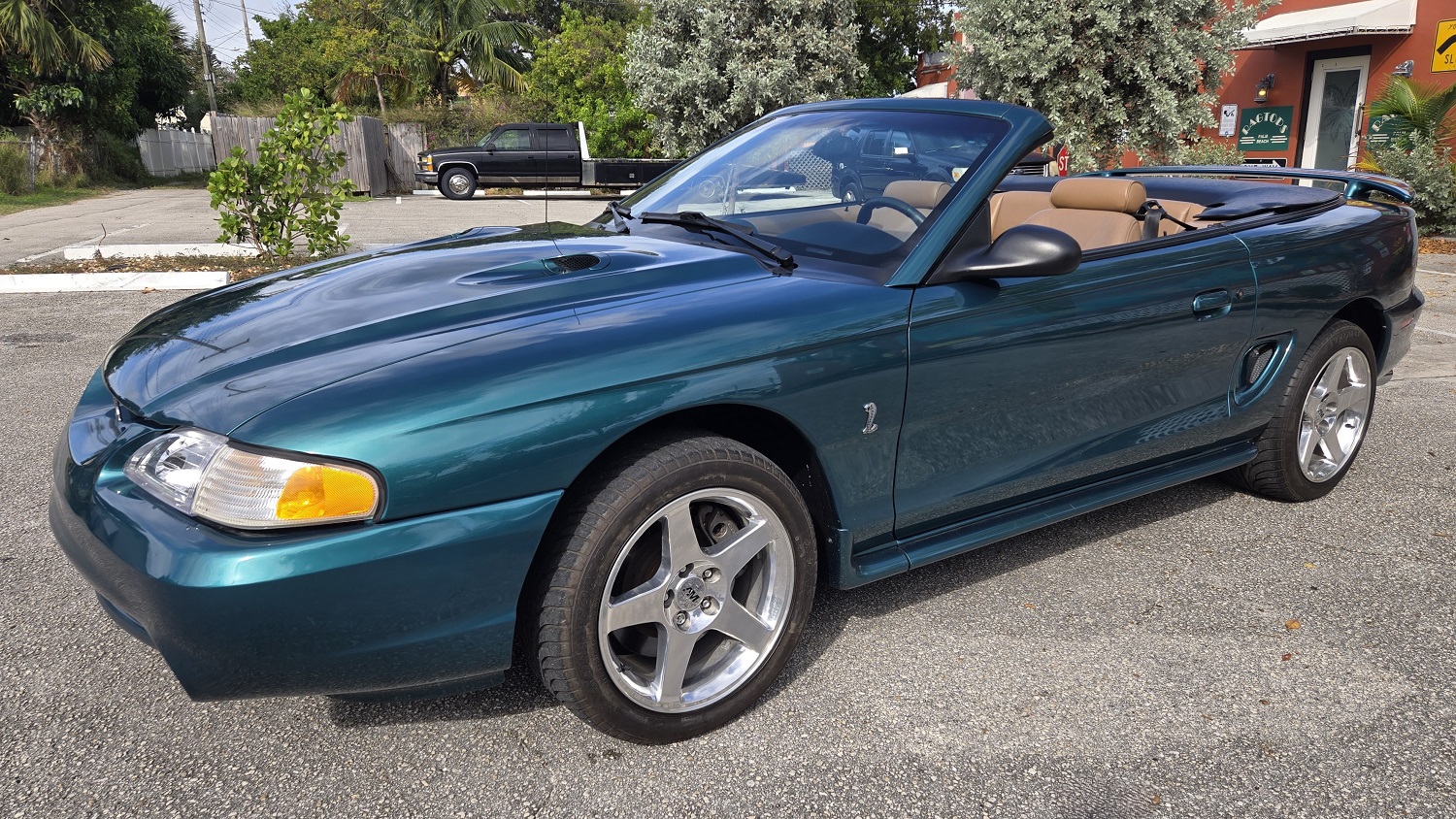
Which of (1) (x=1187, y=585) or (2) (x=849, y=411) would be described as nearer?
(2) (x=849, y=411)

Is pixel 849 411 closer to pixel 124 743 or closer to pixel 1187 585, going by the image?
pixel 1187 585

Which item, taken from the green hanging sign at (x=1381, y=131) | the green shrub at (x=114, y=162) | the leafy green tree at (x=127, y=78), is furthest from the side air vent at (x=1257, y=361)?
the green shrub at (x=114, y=162)

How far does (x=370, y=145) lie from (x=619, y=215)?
79.6 ft

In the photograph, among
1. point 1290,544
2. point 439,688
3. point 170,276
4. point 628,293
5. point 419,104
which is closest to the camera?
point 439,688

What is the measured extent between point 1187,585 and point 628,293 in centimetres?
203

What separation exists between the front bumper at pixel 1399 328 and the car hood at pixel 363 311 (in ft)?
9.38

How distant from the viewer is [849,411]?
2.50 meters

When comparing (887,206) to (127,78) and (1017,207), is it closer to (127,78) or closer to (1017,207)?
(1017,207)

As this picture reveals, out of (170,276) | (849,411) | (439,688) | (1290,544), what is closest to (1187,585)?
(1290,544)

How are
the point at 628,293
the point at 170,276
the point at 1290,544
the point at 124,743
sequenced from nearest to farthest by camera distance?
1. the point at 124,743
2. the point at 628,293
3. the point at 1290,544
4. the point at 170,276

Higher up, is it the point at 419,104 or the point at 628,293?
the point at 419,104

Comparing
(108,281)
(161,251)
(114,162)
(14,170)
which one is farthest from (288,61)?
(108,281)

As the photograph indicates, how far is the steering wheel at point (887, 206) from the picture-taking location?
2.85 metres

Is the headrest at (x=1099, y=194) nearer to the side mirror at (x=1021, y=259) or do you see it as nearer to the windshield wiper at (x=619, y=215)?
the side mirror at (x=1021, y=259)
